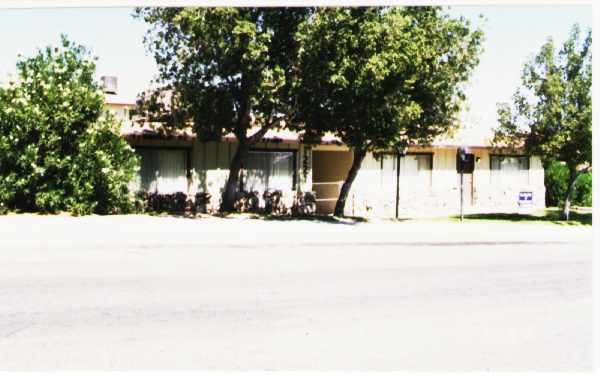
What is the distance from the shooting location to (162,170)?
20562mm

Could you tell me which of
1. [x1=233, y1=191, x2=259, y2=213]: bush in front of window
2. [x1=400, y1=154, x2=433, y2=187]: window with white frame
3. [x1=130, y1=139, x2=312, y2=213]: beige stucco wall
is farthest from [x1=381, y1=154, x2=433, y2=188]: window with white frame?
[x1=233, y1=191, x2=259, y2=213]: bush in front of window

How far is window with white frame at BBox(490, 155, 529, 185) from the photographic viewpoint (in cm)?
2788

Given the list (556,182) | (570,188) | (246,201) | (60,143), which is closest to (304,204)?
(246,201)

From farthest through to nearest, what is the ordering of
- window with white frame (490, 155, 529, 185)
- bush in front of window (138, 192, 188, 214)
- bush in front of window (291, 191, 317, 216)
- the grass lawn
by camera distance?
window with white frame (490, 155, 529, 185) → the grass lawn → bush in front of window (291, 191, 317, 216) → bush in front of window (138, 192, 188, 214)

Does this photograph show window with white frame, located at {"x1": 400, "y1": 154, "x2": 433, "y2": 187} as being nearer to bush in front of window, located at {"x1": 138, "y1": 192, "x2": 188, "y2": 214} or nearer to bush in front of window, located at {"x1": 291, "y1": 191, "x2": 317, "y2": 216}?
bush in front of window, located at {"x1": 291, "y1": 191, "x2": 317, "y2": 216}

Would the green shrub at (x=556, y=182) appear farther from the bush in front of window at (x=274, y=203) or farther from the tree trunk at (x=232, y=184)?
the tree trunk at (x=232, y=184)

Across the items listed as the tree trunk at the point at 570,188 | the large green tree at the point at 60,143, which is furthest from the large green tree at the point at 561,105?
the large green tree at the point at 60,143

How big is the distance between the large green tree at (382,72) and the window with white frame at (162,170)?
4426 millimetres

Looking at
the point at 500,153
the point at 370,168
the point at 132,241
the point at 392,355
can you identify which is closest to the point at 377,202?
the point at 370,168

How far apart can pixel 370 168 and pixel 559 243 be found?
9921 millimetres

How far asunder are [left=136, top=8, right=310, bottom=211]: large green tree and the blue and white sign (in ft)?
45.0

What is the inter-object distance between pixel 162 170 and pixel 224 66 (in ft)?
17.2

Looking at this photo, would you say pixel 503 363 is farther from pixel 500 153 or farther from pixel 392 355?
pixel 500 153

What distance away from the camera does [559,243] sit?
16.4m
